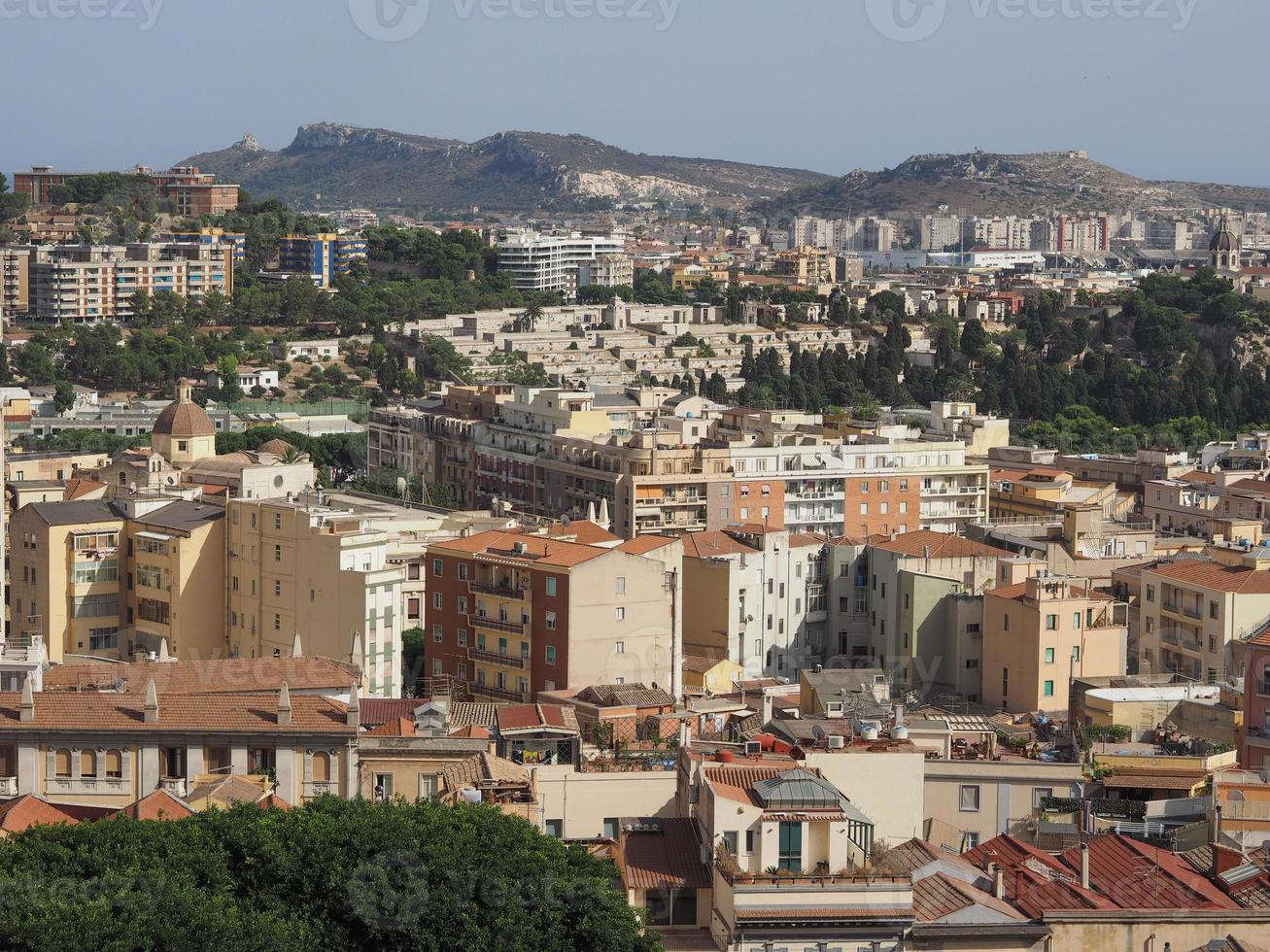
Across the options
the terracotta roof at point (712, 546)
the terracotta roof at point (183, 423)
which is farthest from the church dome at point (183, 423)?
the terracotta roof at point (712, 546)

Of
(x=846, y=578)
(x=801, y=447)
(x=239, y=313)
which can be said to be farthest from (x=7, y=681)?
(x=239, y=313)

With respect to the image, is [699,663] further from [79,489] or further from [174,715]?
[79,489]

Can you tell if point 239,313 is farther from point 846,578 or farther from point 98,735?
point 98,735

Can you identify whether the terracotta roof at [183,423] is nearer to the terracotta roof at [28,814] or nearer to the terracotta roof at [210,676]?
the terracotta roof at [210,676]

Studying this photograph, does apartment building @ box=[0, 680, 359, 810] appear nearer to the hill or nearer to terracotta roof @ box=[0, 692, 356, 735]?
terracotta roof @ box=[0, 692, 356, 735]

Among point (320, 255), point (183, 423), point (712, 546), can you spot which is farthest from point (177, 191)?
point (712, 546)
